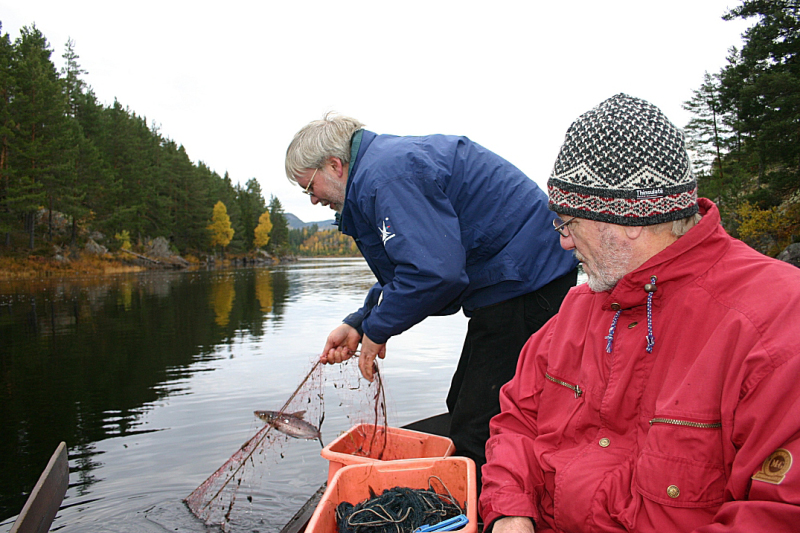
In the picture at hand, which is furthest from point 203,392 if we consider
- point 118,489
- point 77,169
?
point 77,169

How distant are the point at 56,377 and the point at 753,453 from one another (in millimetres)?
9688

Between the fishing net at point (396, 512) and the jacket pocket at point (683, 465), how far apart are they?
119 centimetres

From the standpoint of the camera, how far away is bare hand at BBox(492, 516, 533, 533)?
71.6 inches

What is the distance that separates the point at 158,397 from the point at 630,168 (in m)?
7.66

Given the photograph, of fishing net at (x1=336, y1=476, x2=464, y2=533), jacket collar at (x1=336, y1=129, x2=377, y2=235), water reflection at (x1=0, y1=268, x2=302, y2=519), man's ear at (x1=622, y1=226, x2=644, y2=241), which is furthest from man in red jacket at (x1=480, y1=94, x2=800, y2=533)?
water reflection at (x1=0, y1=268, x2=302, y2=519)

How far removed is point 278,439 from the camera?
394cm

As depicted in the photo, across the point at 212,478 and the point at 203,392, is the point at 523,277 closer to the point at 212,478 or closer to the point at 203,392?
the point at 212,478

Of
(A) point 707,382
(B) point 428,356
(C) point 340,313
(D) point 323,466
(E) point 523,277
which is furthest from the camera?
(C) point 340,313

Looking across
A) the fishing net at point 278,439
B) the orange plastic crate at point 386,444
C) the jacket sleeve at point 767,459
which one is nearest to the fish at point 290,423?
the fishing net at point 278,439

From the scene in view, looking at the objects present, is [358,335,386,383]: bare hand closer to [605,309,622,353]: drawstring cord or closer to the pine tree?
[605,309,622,353]: drawstring cord

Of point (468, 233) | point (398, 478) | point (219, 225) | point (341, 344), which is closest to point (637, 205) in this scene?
point (468, 233)

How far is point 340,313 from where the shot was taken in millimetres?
16531

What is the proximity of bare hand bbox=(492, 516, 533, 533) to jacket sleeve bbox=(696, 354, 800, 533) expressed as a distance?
605 mm

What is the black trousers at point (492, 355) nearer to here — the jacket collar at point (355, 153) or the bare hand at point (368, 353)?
the bare hand at point (368, 353)
